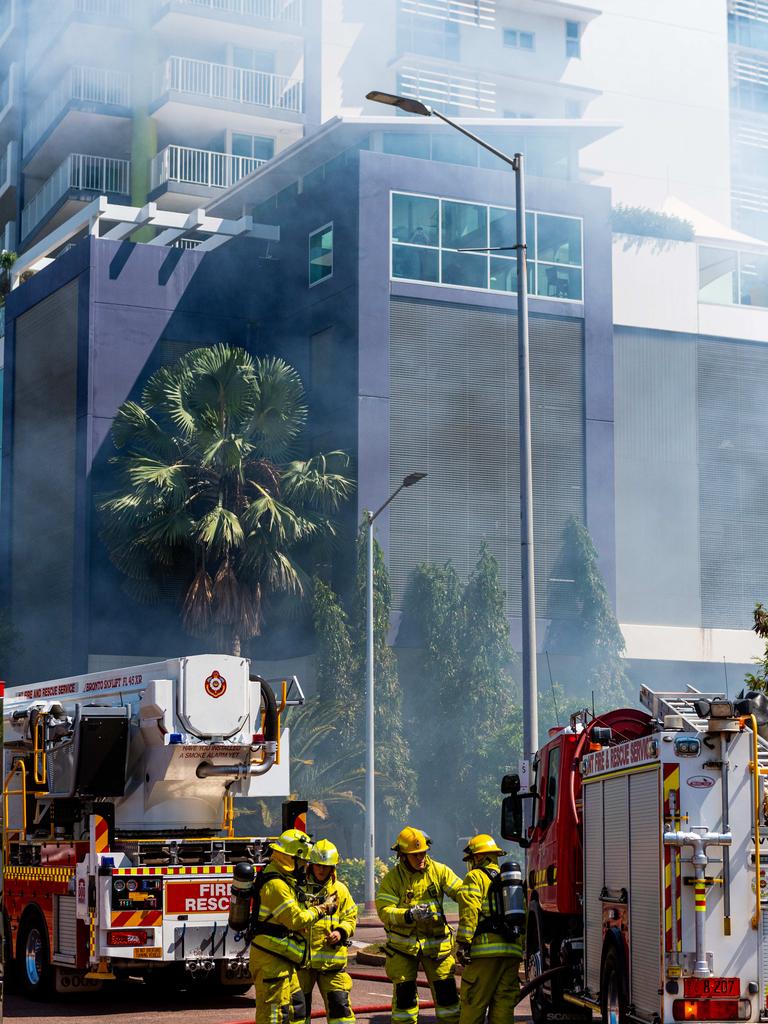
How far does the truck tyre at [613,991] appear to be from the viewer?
33.4 ft

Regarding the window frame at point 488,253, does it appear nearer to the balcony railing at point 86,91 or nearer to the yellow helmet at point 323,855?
the balcony railing at point 86,91

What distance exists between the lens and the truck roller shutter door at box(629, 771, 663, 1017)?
9.55 m

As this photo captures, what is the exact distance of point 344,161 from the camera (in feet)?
125

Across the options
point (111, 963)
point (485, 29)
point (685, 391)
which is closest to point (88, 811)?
point (111, 963)

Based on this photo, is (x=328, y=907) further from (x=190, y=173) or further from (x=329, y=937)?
(x=190, y=173)

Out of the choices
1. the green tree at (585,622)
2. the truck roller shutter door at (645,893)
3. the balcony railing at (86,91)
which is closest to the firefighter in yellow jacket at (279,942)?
the truck roller shutter door at (645,893)

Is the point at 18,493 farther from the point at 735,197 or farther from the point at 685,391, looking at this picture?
the point at 735,197

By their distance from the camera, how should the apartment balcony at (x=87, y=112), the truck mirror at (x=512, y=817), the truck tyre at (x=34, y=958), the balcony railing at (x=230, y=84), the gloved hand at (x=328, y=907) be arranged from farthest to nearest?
the apartment balcony at (x=87, y=112) < the balcony railing at (x=230, y=84) < the truck tyre at (x=34, y=958) < the truck mirror at (x=512, y=817) < the gloved hand at (x=328, y=907)

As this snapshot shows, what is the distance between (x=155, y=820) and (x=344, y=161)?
84.6 ft

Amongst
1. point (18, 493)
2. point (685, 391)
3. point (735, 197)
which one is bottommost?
point (18, 493)

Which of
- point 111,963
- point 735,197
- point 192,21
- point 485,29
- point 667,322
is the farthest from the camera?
point 735,197

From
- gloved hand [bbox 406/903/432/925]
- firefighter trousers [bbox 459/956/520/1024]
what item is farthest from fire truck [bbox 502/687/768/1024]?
gloved hand [bbox 406/903/432/925]

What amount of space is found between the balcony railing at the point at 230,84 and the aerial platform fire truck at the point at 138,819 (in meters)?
38.8

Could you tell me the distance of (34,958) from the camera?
48.1 feet
